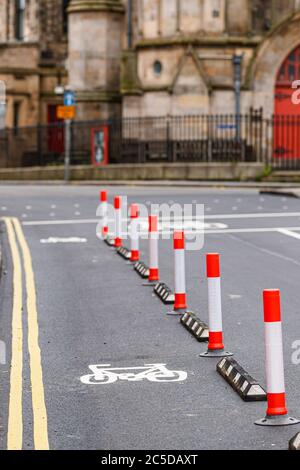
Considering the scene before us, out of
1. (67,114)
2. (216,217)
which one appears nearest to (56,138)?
(67,114)

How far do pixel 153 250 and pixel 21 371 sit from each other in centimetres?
527

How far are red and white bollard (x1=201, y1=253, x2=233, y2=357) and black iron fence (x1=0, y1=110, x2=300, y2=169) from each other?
101 ft

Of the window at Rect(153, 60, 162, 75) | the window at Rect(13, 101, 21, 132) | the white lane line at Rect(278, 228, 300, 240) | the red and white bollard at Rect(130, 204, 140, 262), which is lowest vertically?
the white lane line at Rect(278, 228, 300, 240)

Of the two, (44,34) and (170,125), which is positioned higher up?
(44,34)

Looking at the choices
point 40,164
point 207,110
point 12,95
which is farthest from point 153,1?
point 12,95

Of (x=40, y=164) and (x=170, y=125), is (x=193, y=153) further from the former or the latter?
(x=40, y=164)

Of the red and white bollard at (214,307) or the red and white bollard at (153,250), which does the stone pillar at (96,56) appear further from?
the red and white bollard at (214,307)

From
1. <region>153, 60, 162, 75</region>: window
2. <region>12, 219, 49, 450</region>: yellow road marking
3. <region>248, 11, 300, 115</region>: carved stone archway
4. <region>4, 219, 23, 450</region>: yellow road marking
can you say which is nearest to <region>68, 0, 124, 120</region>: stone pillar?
<region>153, 60, 162, 75</region>: window

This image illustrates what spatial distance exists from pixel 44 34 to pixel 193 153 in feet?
58.7

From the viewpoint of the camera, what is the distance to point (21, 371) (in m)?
9.78

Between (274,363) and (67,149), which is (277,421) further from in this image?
(67,149)

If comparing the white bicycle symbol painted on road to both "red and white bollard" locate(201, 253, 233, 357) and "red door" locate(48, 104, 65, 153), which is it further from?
"red door" locate(48, 104, 65, 153)

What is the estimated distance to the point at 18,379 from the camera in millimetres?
9438

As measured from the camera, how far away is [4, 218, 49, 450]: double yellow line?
25.1ft
